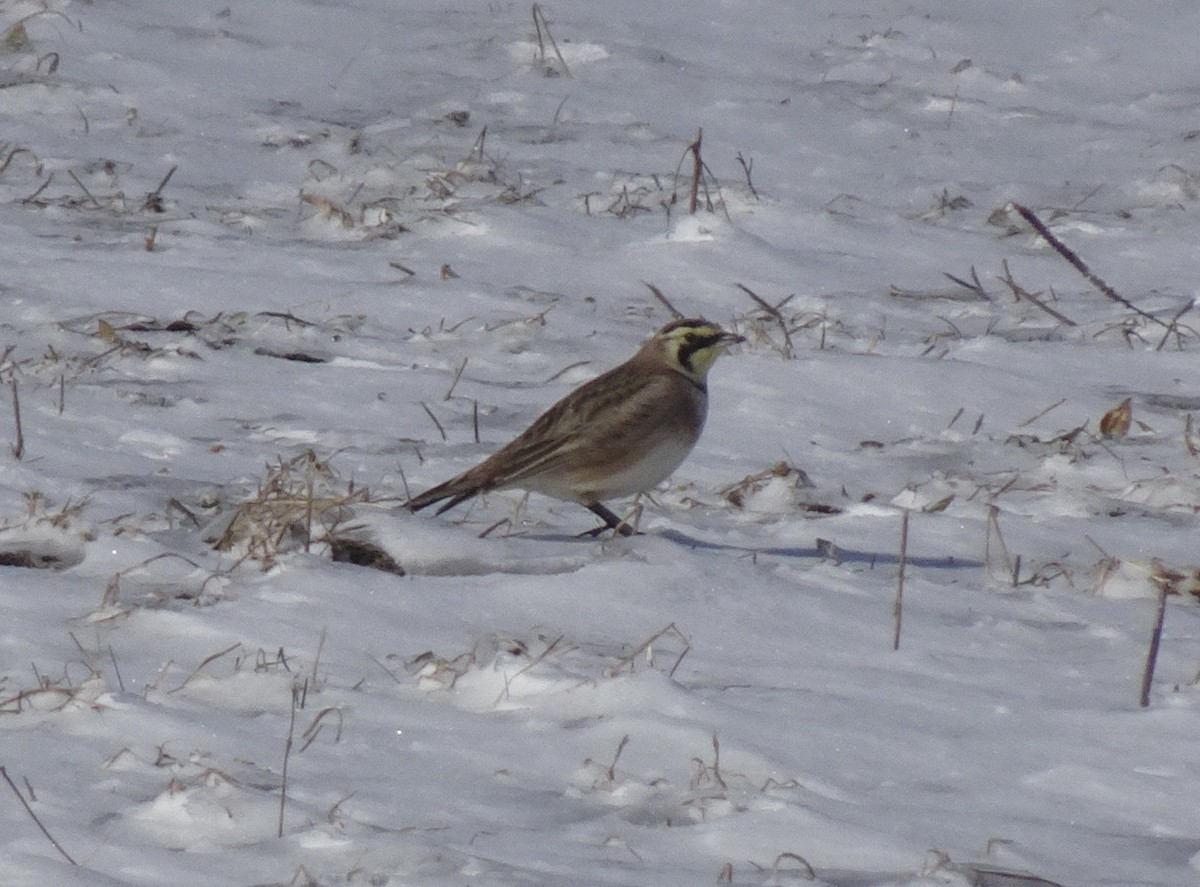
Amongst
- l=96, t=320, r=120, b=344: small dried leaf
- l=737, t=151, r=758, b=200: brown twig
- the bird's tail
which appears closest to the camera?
the bird's tail

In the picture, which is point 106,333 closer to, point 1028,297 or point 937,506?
point 937,506

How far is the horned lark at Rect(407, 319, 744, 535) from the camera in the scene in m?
5.87

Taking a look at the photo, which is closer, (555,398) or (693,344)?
(693,344)

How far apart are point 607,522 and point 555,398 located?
1263 millimetres

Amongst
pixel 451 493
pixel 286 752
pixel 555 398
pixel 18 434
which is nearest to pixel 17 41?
pixel 555 398

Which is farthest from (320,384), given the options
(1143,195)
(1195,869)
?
Result: (1143,195)

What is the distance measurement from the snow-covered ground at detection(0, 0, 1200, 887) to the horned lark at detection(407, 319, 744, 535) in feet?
0.51

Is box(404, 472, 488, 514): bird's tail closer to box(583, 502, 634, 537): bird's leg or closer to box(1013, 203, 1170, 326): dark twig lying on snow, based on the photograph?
box(583, 502, 634, 537): bird's leg

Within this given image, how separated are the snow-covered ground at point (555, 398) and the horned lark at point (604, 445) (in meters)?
0.16

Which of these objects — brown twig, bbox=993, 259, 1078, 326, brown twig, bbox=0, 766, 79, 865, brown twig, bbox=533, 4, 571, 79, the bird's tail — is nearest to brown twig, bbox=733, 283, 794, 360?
brown twig, bbox=993, 259, 1078, 326

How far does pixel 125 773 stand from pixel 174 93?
7001 mm

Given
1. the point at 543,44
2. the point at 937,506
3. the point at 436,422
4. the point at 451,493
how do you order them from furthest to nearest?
1. the point at 543,44
2. the point at 436,422
3. the point at 937,506
4. the point at 451,493

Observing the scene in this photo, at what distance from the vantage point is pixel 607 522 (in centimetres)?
604

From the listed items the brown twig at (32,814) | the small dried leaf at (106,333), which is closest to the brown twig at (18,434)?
the small dried leaf at (106,333)
